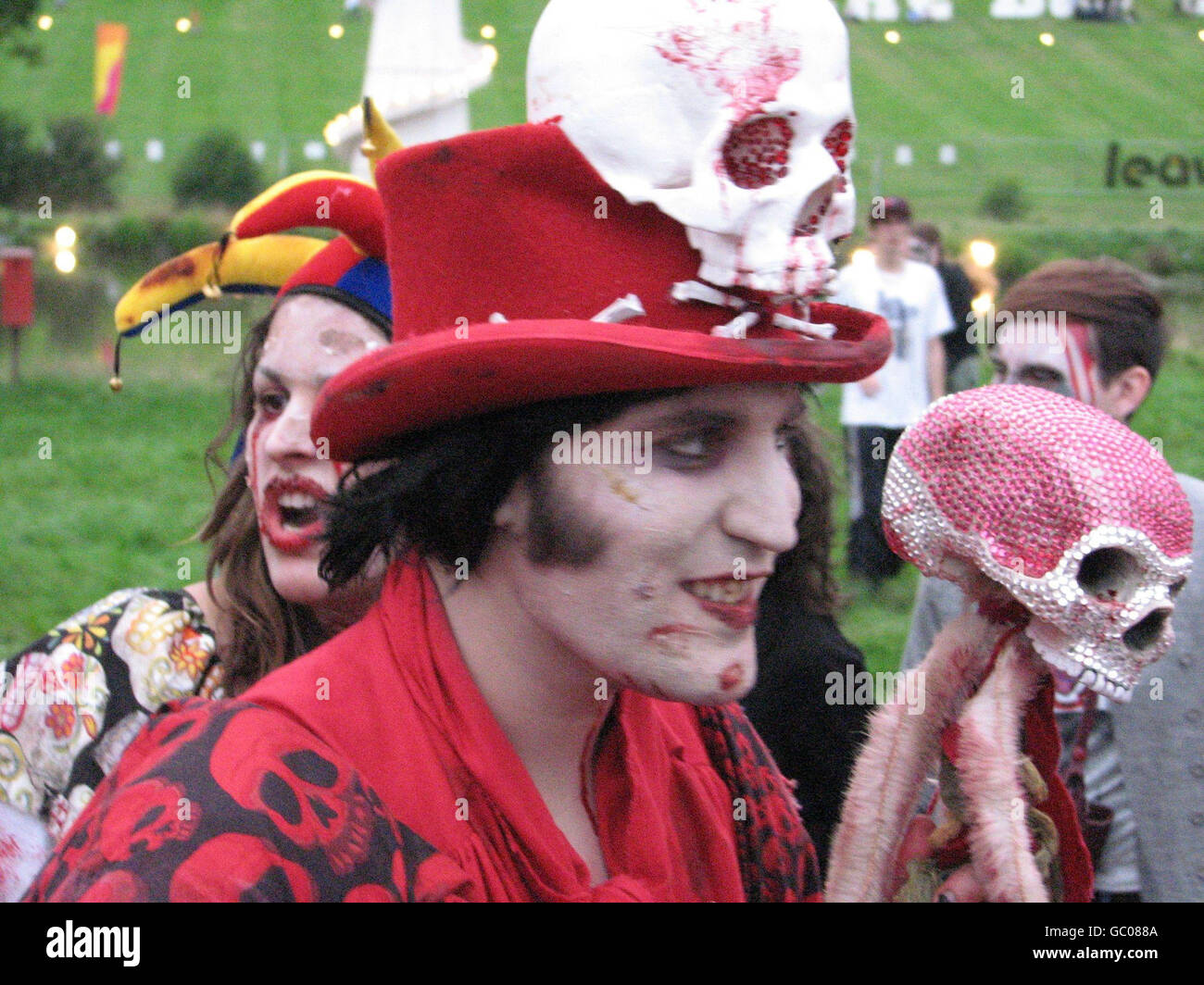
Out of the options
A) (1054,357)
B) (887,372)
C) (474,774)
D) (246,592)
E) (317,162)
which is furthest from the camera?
(317,162)

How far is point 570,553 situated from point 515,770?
267 millimetres

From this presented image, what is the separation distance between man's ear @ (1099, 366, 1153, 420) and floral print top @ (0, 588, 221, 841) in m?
2.03

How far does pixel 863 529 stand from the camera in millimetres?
7438

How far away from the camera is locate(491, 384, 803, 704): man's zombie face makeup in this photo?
1575 mm

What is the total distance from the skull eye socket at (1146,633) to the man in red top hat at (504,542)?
419 mm

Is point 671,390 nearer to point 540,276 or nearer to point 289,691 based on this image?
point 540,276

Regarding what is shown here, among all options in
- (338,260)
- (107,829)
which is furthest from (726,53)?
(338,260)

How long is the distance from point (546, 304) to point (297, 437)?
105 centimetres

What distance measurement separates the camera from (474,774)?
165 cm
